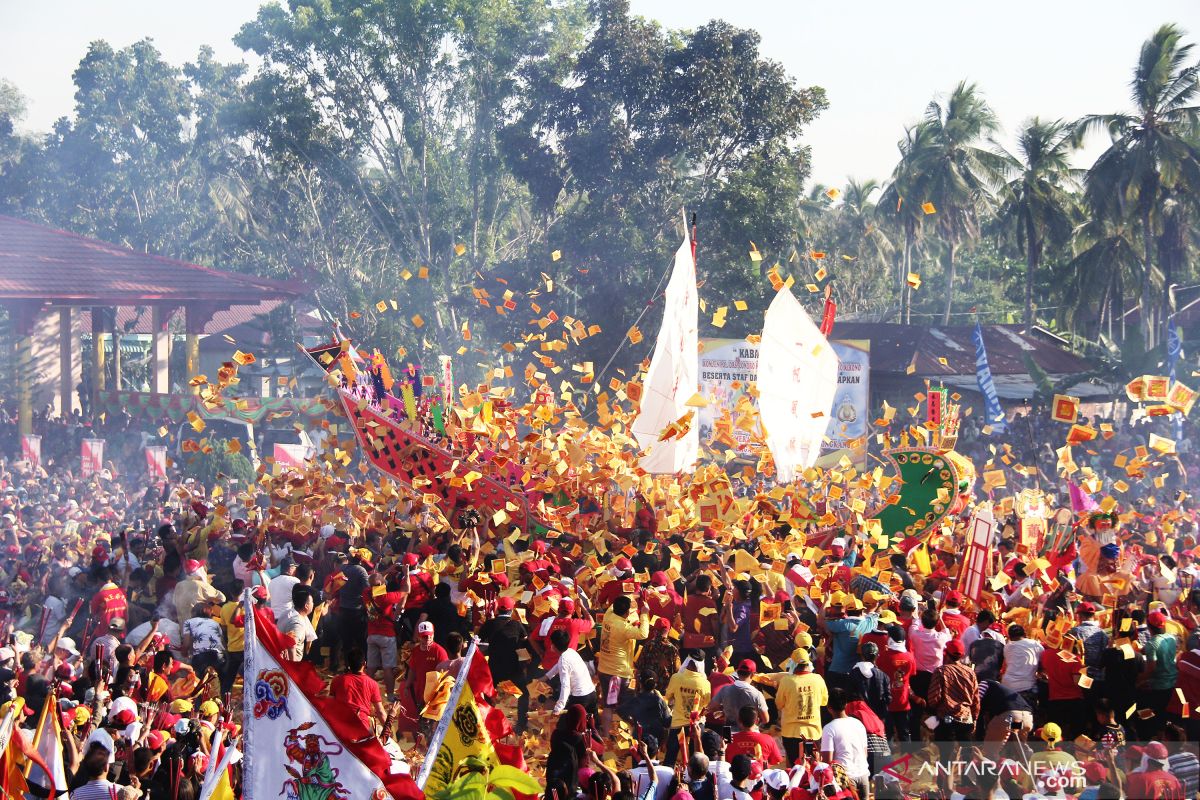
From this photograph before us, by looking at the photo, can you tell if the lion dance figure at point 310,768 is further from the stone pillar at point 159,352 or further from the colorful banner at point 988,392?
the stone pillar at point 159,352

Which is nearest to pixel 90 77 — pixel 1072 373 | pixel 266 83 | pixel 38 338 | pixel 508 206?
pixel 266 83

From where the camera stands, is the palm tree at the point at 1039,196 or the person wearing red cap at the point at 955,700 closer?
the person wearing red cap at the point at 955,700

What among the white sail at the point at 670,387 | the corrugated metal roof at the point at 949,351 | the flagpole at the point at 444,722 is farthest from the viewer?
the corrugated metal roof at the point at 949,351

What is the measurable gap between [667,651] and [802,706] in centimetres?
138

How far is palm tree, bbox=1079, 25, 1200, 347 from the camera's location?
30.8 m

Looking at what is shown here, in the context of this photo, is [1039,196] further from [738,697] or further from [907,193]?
[738,697]

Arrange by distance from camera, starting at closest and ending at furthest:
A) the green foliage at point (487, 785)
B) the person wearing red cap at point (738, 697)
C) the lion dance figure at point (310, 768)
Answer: the lion dance figure at point (310, 768)
the green foliage at point (487, 785)
the person wearing red cap at point (738, 697)

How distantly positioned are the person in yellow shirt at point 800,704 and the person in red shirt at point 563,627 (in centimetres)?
159

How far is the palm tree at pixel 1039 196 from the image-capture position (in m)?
34.3

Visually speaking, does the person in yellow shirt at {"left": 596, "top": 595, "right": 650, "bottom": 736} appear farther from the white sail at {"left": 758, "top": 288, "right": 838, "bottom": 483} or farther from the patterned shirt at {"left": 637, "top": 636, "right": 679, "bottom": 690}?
the white sail at {"left": 758, "top": 288, "right": 838, "bottom": 483}

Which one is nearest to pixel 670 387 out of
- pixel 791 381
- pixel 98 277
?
pixel 791 381

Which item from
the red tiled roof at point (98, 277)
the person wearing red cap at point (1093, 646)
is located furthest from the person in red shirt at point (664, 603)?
the red tiled roof at point (98, 277)

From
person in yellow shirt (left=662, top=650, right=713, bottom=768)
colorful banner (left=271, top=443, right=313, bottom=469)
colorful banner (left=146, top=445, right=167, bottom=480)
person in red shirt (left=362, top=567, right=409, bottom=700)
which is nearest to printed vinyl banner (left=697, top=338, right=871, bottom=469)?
colorful banner (left=271, top=443, right=313, bottom=469)

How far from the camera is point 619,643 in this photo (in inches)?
336
